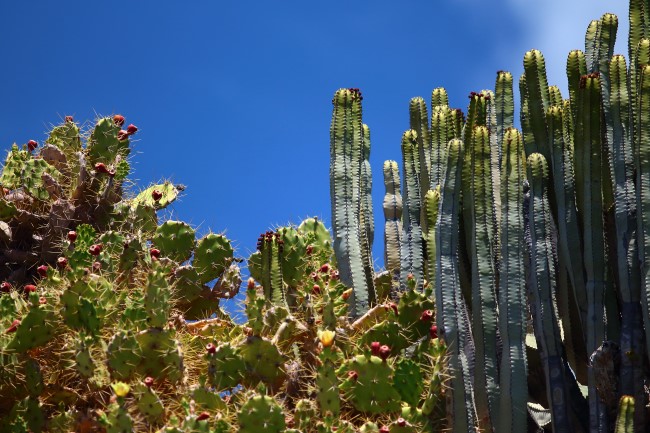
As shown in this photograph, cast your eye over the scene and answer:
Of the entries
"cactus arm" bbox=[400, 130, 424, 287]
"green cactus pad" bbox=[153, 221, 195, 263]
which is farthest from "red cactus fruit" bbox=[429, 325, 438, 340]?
"green cactus pad" bbox=[153, 221, 195, 263]

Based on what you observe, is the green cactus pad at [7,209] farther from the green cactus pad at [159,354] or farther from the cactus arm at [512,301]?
the cactus arm at [512,301]

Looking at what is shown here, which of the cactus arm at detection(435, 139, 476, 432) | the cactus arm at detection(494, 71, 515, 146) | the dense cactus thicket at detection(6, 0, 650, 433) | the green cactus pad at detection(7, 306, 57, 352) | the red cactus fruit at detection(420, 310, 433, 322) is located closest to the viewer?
the dense cactus thicket at detection(6, 0, 650, 433)

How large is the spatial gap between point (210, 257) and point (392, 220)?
4.11 feet

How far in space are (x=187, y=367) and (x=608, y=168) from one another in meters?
2.87

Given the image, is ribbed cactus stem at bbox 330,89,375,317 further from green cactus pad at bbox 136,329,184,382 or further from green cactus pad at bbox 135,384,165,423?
green cactus pad at bbox 135,384,165,423

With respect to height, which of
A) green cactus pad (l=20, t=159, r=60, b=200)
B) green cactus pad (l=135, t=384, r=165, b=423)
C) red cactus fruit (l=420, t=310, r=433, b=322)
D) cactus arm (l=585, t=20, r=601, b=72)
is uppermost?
cactus arm (l=585, t=20, r=601, b=72)

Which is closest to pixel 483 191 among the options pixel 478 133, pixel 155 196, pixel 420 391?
pixel 478 133

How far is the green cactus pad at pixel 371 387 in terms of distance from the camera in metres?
5.15

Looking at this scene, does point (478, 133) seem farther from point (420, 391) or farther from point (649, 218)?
point (420, 391)

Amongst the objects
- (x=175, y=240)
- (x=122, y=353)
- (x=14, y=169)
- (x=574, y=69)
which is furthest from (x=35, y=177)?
(x=574, y=69)

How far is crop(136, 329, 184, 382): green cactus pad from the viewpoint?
527cm

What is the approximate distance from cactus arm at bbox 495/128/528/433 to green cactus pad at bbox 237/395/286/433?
136 centimetres

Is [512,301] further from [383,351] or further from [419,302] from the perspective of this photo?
[383,351]

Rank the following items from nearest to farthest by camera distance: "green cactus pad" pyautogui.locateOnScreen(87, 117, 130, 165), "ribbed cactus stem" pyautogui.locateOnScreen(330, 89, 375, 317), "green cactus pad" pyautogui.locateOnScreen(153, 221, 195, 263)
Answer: "ribbed cactus stem" pyautogui.locateOnScreen(330, 89, 375, 317) < "green cactus pad" pyautogui.locateOnScreen(153, 221, 195, 263) < "green cactus pad" pyautogui.locateOnScreen(87, 117, 130, 165)
